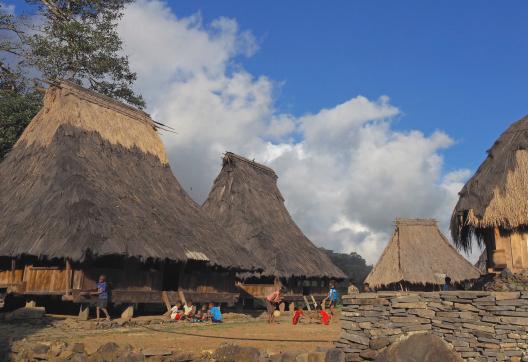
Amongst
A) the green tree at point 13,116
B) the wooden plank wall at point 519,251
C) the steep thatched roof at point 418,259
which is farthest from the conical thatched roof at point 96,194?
the steep thatched roof at point 418,259

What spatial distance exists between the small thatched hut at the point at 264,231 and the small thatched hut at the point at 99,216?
3.53 meters

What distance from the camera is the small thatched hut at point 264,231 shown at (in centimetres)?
2278

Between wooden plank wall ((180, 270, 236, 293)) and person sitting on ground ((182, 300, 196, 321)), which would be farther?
wooden plank wall ((180, 270, 236, 293))

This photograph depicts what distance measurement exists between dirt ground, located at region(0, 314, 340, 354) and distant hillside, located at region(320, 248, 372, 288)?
36.0 m

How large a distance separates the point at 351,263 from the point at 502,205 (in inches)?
1813

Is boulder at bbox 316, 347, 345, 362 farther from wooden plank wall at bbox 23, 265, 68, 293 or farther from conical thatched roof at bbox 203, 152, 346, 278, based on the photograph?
conical thatched roof at bbox 203, 152, 346, 278

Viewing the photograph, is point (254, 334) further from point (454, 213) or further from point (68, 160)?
point (68, 160)

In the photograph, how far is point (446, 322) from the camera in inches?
357

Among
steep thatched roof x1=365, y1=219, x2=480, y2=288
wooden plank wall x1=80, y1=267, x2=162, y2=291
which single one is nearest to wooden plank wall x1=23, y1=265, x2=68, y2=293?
wooden plank wall x1=80, y1=267, x2=162, y2=291

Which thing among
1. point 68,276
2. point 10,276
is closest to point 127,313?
point 68,276

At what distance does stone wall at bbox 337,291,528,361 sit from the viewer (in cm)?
855

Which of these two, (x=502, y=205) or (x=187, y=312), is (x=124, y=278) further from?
(x=502, y=205)

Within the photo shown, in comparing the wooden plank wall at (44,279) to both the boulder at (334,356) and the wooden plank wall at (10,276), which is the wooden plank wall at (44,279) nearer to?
the wooden plank wall at (10,276)

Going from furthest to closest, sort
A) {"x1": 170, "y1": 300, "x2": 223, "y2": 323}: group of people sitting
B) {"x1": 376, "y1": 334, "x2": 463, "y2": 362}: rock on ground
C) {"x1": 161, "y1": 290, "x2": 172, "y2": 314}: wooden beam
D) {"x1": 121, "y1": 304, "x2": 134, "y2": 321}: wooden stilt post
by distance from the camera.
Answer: {"x1": 161, "y1": 290, "x2": 172, "y2": 314}: wooden beam, {"x1": 170, "y1": 300, "x2": 223, "y2": 323}: group of people sitting, {"x1": 121, "y1": 304, "x2": 134, "y2": 321}: wooden stilt post, {"x1": 376, "y1": 334, "x2": 463, "y2": 362}: rock on ground
